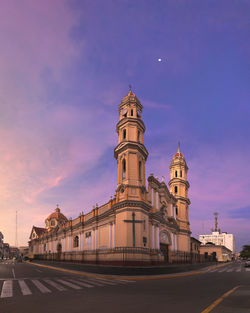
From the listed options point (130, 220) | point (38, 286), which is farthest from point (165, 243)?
point (38, 286)

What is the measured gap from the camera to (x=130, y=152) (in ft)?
126

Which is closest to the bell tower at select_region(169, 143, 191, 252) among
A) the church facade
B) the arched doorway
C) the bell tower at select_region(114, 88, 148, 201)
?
the church facade

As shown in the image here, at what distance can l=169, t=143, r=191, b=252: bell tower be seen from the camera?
204 ft

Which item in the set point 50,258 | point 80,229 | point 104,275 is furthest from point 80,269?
point 50,258

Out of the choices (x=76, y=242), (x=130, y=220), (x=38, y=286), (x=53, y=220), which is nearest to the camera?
(x=38, y=286)

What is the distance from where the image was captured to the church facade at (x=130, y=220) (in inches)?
1394

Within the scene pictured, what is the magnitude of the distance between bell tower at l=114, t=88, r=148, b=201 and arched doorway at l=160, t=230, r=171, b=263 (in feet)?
43.1

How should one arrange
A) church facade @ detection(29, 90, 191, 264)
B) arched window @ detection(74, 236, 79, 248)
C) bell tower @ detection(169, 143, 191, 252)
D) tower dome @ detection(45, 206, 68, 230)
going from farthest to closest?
tower dome @ detection(45, 206, 68, 230)
bell tower @ detection(169, 143, 191, 252)
arched window @ detection(74, 236, 79, 248)
church facade @ detection(29, 90, 191, 264)

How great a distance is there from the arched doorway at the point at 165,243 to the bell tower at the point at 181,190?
11.8 m

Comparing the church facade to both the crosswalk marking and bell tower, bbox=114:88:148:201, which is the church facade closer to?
bell tower, bbox=114:88:148:201

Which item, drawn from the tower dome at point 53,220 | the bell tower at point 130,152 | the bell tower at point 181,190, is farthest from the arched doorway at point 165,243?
the tower dome at point 53,220

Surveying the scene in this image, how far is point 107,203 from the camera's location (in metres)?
41.2

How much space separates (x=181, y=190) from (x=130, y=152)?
28146 millimetres

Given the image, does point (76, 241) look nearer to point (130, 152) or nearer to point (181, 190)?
point (130, 152)
